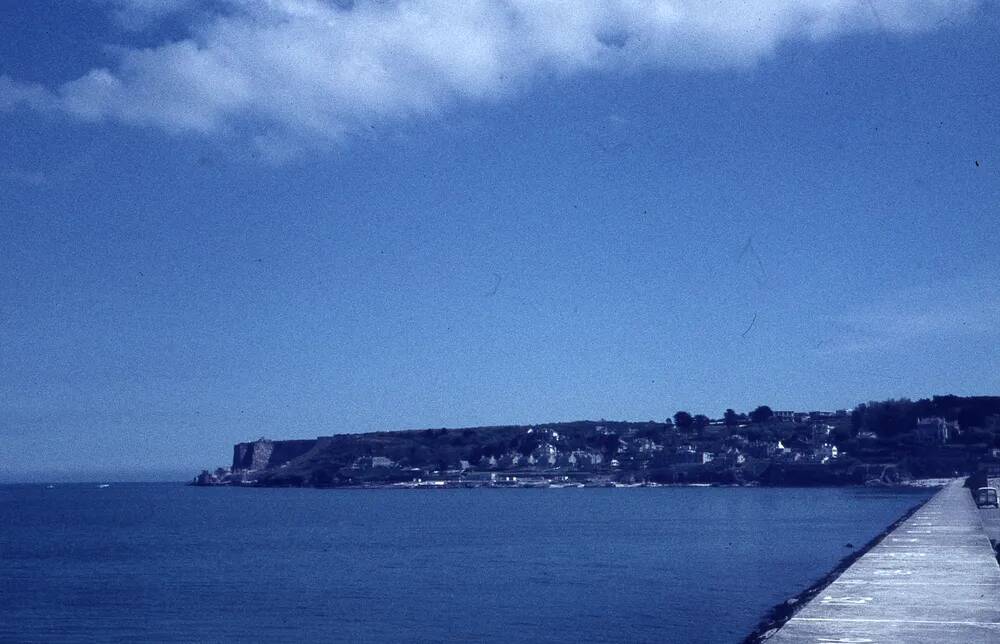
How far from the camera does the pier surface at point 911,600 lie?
17344 millimetres

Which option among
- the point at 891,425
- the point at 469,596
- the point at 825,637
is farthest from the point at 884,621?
A: the point at 891,425

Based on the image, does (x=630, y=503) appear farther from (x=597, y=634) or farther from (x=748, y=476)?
(x=597, y=634)

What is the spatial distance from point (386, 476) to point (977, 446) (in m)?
84.5

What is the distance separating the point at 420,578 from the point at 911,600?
65.4ft

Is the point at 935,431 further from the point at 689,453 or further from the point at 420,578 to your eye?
the point at 420,578

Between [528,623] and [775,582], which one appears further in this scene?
[775,582]

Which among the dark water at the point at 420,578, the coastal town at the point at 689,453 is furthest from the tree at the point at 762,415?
the dark water at the point at 420,578

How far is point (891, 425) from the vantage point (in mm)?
161500

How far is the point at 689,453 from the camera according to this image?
550ft

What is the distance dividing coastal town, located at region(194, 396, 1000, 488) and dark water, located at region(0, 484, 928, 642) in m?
72.1

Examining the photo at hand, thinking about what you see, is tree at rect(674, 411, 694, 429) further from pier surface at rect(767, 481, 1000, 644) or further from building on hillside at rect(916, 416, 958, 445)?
pier surface at rect(767, 481, 1000, 644)

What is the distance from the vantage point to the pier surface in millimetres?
17344

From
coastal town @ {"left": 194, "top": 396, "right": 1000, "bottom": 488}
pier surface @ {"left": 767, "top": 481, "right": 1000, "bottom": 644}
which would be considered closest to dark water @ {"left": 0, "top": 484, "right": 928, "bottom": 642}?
pier surface @ {"left": 767, "top": 481, "right": 1000, "bottom": 644}

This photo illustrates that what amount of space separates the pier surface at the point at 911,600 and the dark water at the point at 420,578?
3.32m
